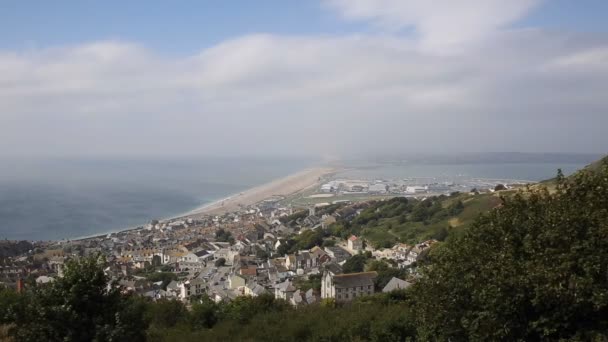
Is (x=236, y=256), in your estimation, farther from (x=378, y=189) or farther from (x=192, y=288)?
(x=378, y=189)

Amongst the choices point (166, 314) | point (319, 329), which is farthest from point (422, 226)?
point (319, 329)

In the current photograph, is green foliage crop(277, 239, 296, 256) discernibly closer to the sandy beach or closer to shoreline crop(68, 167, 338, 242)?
shoreline crop(68, 167, 338, 242)

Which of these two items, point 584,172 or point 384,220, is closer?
point 584,172

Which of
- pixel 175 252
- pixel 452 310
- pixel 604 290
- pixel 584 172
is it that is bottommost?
pixel 175 252

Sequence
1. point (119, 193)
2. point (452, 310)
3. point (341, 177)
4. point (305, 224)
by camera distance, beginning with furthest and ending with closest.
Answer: point (341, 177) → point (119, 193) → point (305, 224) → point (452, 310)

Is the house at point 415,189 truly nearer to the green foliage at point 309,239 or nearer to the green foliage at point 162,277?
the green foliage at point 309,239

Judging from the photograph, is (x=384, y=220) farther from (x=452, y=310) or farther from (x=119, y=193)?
(x=119, y=193)

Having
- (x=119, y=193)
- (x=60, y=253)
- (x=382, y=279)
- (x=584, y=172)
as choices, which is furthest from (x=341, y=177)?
(x=584, y=172)

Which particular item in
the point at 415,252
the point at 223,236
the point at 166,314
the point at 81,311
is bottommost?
the point at 223,236
